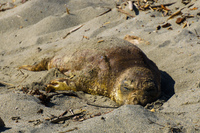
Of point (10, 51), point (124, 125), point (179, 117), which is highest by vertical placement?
point (124, 125)

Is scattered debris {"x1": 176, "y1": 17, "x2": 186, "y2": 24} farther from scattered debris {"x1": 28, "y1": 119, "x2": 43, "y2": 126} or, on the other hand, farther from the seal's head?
scattered debris {"x1": 28, "y1": 119, "x2": 43, "y2": 126}

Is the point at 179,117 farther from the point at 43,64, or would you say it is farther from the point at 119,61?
the point at 43,64

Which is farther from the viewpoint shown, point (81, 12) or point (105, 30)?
point (81, 12)

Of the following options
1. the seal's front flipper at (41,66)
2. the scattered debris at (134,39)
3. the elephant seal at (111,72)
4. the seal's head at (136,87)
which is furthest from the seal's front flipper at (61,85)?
the scattered debris at (134,39)

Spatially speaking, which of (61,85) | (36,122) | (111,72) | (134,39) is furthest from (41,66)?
(36,122)

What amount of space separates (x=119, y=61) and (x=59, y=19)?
3.94 m

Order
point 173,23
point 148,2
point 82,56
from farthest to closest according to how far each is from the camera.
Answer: point 148,2 < point 173,23 < point 82,56

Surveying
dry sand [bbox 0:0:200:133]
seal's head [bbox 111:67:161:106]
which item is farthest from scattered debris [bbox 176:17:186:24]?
seal's head [bbox 111:67:161:106]

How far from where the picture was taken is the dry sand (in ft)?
9.54

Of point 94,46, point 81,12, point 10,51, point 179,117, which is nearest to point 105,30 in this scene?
point 81,12

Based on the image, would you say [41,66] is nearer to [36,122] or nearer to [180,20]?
[36,122]

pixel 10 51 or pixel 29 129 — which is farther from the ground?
pixel 29 129

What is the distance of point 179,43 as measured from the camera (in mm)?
5586

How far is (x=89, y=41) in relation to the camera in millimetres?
5363
